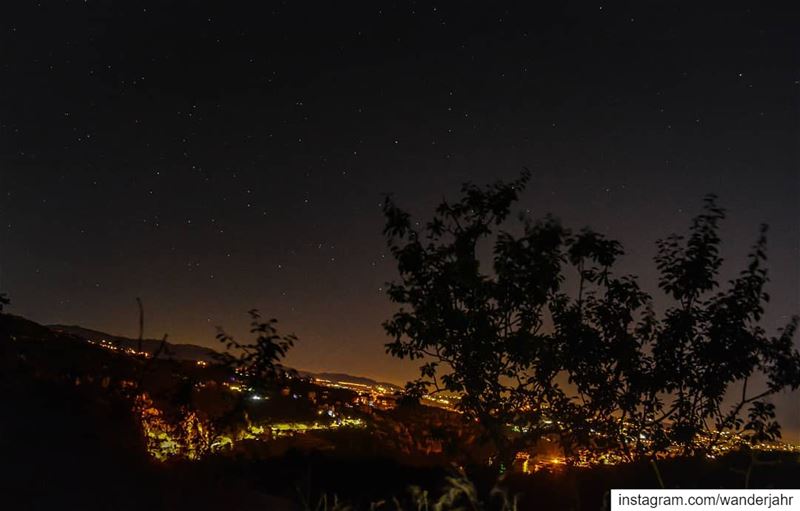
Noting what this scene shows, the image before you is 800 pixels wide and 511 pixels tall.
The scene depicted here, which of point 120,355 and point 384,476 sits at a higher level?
point 120,355

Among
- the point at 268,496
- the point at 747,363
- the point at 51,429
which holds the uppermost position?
the point at 747,363

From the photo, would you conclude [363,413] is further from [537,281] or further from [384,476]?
[537,281]

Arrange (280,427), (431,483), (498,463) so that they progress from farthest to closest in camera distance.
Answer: (280,427) → (431,483) → (498,463)

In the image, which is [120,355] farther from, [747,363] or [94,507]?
[747,363]

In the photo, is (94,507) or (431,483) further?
(431,483)

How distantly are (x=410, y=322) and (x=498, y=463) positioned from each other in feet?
9.07

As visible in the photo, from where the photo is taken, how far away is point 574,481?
12.4m

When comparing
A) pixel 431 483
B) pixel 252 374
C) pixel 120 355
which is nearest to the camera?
pixel 252 374

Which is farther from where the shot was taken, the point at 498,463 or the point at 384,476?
the point at 384,476

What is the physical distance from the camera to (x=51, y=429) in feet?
29.0

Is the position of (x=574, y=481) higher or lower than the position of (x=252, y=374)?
lower

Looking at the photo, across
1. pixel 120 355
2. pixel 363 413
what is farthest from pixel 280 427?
pixel 120 355

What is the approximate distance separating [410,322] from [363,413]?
7077 millimetres

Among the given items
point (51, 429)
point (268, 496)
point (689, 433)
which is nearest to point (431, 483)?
point (268, 496)
